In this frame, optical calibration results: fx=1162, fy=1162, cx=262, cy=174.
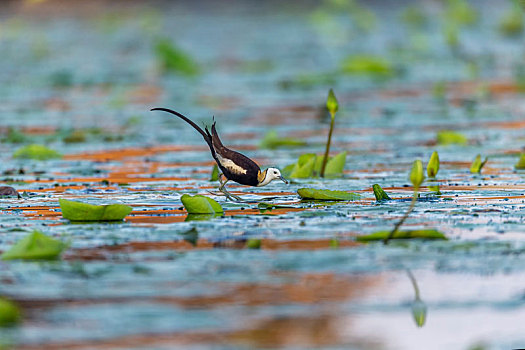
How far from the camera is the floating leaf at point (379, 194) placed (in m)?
5.43

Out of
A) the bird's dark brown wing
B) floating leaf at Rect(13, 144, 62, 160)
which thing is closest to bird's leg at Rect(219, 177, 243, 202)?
the bird's dark brown wing

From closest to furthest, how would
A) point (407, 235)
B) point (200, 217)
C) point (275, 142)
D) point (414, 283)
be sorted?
1. point (414, 283)
2. point (407, 235)
3. point (200, 217)
4. point (275, 142)

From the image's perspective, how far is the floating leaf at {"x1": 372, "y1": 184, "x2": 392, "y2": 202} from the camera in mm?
5434

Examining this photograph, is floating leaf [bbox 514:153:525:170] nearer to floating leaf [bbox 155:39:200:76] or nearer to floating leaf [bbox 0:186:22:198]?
floating leaf [bbox 0:186:22:198]

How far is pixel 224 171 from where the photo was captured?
5.43m

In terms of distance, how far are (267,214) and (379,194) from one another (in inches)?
24.7

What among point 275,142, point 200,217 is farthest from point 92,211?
point 275,142

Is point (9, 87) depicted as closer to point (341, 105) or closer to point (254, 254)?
point (341, 105)

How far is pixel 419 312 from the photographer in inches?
133

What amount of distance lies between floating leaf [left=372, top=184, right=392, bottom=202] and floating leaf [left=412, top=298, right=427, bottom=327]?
195 centimetres

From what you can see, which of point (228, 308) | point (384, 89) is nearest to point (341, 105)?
point (384, 89)

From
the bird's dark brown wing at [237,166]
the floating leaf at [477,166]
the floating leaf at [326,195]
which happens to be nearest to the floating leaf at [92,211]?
the bird's dark brown wing at [237,166]

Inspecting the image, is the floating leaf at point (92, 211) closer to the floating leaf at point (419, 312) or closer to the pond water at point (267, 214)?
the pond water at point (267, 214)

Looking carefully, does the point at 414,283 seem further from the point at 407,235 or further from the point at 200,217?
the point at 200,217
